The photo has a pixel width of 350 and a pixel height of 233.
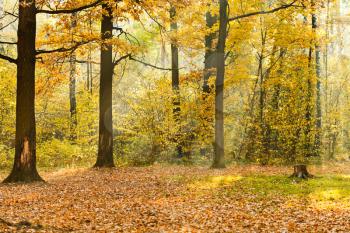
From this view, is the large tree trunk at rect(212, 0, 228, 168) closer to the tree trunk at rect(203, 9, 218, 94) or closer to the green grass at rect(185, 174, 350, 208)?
the green grass at rect(185, 174, 350, 208)

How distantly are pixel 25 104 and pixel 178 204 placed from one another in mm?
6020

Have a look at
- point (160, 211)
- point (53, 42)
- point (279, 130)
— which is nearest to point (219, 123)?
point (279, 130)

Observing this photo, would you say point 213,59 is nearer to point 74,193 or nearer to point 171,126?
point 171,126

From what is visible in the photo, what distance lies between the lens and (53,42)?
56.4ft

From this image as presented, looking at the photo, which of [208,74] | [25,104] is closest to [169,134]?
[208,74]

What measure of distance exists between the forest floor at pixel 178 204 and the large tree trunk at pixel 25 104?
2.35 ft

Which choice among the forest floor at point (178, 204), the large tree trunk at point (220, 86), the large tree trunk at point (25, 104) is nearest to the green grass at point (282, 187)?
the forest floor at point (178, 204)

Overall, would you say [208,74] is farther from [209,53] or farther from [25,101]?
[25,101]

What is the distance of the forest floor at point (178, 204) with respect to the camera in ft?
28.3

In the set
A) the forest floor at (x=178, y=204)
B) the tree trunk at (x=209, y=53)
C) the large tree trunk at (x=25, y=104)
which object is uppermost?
the tree trunk at (x=209, y=53)

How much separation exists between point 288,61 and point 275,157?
5.09m

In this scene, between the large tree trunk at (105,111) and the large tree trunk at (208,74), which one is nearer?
the large tree trunk at (105,111)

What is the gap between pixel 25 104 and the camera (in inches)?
527

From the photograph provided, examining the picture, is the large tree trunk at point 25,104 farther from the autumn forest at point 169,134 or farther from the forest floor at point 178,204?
the forest floor at point 178,204
